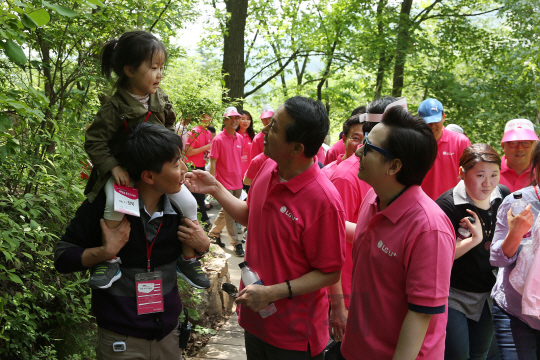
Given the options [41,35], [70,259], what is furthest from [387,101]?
[41,35]

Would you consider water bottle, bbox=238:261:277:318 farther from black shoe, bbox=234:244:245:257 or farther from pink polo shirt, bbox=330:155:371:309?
black shoe, bbox=234:244:245:257

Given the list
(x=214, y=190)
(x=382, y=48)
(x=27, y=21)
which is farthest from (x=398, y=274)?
(x=382, y=48)

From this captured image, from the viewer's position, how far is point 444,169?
4.62 m

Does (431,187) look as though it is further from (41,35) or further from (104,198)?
(41,35)

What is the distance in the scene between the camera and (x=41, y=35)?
11.9 ft

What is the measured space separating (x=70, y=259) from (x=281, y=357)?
45.3 inches

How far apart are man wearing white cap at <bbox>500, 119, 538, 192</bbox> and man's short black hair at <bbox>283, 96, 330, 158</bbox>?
2875mm

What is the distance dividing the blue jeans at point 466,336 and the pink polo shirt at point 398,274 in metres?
1.20

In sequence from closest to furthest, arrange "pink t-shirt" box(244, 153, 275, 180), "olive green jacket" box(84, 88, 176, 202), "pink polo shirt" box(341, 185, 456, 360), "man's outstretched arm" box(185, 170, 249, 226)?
"pink polo shirt" box(341, 185, 456, 360) → "olive green jacket" box(84, 88, 176, 202) → "man's outstretched arm" box(185, 170, 249, 226) → "pink t-shirt" box(244, 153, 275, 180)

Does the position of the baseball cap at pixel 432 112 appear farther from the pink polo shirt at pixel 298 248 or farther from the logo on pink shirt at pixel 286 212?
the logo on pink shirt at pixel 286 212

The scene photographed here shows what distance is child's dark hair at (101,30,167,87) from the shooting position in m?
2.55

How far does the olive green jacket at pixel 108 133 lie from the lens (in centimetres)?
227

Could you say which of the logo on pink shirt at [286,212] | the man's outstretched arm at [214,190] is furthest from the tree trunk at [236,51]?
the logo on pink shirt at [286,212]

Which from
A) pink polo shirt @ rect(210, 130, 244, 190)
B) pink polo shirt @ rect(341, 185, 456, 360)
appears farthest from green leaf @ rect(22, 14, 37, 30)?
pink polo shirt @ rect(210, 130, 244, 190)
